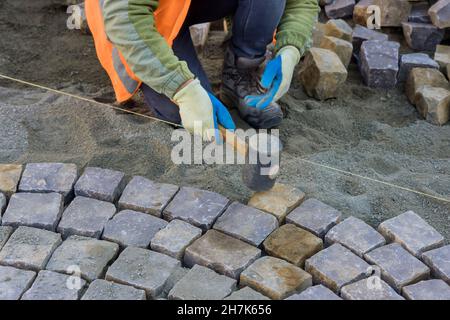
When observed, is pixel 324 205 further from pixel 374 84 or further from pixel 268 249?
pixel 374 84

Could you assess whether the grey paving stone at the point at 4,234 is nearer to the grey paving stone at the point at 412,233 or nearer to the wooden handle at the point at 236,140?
the wooden handle at the point at 236,140

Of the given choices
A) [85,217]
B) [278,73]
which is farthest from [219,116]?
[85,217]

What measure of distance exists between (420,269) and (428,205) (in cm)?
47

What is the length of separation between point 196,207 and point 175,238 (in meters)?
0.21

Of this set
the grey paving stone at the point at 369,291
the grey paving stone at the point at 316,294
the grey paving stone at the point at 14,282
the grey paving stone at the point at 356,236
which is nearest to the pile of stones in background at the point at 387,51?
the grey paving stone at the point at 356,236

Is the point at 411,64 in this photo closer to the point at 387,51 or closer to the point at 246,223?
the point at 387,51

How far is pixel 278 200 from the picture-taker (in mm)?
2904

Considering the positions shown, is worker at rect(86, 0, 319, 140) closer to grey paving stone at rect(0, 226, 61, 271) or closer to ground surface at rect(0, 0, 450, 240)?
ground surface at rect(0, 0, 450, 240)

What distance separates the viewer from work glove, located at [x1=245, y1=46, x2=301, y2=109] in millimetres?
3026

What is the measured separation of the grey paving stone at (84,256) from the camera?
2529 mm

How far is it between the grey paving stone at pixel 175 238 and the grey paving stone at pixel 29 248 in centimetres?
41

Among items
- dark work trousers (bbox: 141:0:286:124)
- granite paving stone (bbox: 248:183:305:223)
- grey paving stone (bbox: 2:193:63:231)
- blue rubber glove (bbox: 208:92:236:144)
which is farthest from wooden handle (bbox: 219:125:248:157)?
grey paving stone (bbox: 2:193:63:231)

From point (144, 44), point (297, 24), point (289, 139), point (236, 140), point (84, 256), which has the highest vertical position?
point (144, 44)
